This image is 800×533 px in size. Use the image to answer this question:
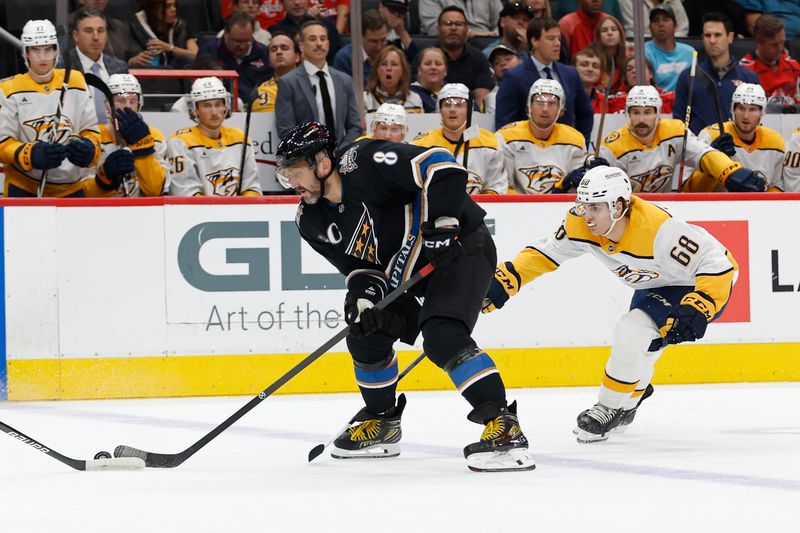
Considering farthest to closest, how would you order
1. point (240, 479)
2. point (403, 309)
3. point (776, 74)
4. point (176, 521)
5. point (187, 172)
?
point (776, 74), point (187, 172), point (403, 309), point (240, 479), point (176, 521)

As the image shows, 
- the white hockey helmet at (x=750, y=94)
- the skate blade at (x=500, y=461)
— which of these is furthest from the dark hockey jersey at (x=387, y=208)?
the white hockey helmet at (x=750, y=94)

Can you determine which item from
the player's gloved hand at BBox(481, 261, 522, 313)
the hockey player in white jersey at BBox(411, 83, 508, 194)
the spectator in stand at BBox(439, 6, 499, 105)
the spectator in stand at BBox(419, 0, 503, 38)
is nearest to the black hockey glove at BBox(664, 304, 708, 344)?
the player's gloved hand at BBox(481, 261, 522, 313)

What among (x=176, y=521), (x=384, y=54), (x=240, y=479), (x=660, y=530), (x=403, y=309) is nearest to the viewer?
(x=660, y=530)

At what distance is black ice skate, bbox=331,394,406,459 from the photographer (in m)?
4.32

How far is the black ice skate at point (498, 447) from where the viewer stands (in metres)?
3.83

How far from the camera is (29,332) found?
5992 mm

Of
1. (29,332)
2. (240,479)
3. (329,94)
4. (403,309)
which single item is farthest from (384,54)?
(240,479)

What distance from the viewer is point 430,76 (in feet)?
24.3

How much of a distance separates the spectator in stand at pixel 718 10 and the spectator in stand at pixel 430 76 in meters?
2.55

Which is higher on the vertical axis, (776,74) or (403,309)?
(776,74)

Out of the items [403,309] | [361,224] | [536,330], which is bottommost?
[536,330]

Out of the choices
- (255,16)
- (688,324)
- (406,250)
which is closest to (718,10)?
(255,16)

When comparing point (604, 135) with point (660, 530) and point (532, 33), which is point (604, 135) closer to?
point (532, 33)

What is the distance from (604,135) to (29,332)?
3446 mm
